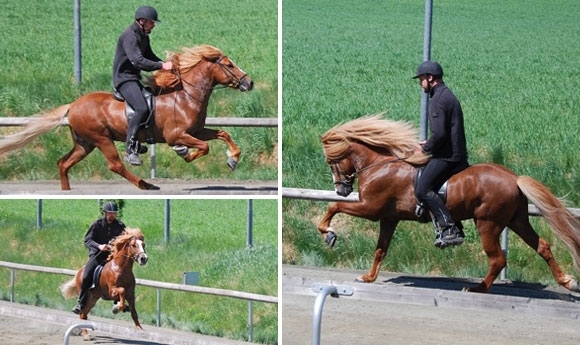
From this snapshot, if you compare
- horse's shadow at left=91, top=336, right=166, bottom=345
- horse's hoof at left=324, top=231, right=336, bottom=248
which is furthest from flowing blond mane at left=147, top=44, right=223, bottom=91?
horse's shadow at left=91, top=336, right=166, bottom=345

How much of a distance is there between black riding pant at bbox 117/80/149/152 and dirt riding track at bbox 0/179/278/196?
1059mm

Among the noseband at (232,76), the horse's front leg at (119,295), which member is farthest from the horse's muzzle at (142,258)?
the noseband at (232,76)

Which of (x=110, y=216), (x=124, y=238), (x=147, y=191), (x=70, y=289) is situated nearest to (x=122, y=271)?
(x=124, y=238)

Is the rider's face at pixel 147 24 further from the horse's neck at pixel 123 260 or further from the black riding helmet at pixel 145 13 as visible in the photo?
the horse's neck at pixel 123 260

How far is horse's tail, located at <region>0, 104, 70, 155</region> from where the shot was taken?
505 inches

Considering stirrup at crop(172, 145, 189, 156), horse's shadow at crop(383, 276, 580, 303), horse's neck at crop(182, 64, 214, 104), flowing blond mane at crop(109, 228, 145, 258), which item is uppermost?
horse's neck at crop(182, 64, 214, 104)

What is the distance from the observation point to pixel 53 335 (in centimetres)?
1465

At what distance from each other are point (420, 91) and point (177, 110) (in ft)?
24.3


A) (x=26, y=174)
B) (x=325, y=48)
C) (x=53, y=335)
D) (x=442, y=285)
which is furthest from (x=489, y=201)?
(x=325, y=48)

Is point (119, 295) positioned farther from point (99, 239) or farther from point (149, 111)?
point (149, 111)

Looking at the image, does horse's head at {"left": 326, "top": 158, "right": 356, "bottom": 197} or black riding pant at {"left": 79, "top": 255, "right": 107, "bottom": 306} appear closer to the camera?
horse's head at {"left": 326, "top": 158, "right": 356, "bottom": 197}

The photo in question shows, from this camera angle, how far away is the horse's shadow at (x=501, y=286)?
12164 mm

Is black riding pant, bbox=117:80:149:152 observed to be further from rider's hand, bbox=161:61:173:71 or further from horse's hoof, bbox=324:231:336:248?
horse's hoof, bbox=324:231:336:248

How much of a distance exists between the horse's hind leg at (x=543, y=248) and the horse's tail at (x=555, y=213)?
0.54 feet
